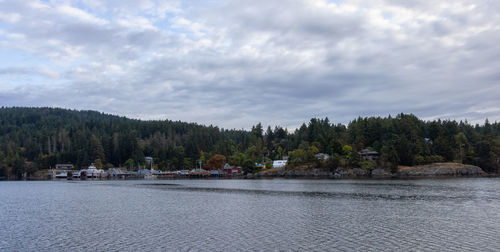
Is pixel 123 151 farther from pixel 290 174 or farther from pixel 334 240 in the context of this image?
pixel 334 240

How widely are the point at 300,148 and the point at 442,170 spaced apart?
171 feet

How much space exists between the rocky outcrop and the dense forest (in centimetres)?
278

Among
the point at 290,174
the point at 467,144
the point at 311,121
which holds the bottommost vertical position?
the point at 290,174

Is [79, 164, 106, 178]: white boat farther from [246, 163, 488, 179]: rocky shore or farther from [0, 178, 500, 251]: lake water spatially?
[0, 178, 500, 251]: lake water

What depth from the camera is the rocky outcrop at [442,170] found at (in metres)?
111

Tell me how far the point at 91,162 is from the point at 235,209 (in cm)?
15407

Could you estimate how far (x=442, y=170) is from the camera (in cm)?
11131

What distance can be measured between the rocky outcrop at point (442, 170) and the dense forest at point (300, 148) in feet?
9.12

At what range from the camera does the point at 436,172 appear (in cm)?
11112

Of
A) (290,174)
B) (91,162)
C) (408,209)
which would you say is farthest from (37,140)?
(408,209)

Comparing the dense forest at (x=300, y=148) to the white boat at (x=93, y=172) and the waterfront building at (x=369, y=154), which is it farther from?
the white boat at (x=93, y=172)

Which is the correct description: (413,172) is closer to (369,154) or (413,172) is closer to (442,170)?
(442,170)

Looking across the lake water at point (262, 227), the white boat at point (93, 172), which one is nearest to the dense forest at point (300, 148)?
the white boat at point (93, 172)

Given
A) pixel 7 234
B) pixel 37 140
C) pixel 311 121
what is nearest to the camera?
pixel 7 234
